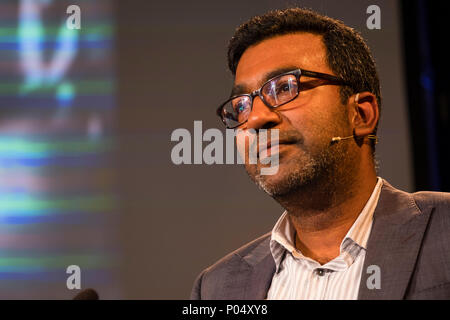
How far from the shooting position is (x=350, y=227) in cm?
161

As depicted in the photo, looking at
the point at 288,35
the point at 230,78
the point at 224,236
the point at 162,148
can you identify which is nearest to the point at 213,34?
the point at 230,78

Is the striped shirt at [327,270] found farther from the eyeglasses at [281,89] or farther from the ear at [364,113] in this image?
the eyeglasses at [281,89]

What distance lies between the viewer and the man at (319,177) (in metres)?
1.47

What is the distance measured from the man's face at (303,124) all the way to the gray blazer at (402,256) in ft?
0.68

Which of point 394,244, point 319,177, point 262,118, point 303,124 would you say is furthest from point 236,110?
point 394,244

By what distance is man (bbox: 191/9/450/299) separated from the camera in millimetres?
1472

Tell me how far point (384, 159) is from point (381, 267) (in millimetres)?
1010

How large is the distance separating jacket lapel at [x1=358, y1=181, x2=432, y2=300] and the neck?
94 millimetres

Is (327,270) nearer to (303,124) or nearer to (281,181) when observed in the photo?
(281,181)

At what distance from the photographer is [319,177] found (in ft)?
5.11

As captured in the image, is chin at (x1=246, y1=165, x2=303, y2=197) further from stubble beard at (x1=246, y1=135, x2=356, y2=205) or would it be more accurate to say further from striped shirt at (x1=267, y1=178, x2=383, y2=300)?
striped shirt at (x1=267, y1=178, x2=383, y2=300)

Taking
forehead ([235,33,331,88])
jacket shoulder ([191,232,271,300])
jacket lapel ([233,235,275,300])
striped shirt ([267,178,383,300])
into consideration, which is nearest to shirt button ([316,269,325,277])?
striped shirt ([267,178,383,300])

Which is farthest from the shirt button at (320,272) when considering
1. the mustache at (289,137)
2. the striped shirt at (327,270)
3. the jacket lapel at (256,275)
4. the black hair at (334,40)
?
the black hair at (334,40)
